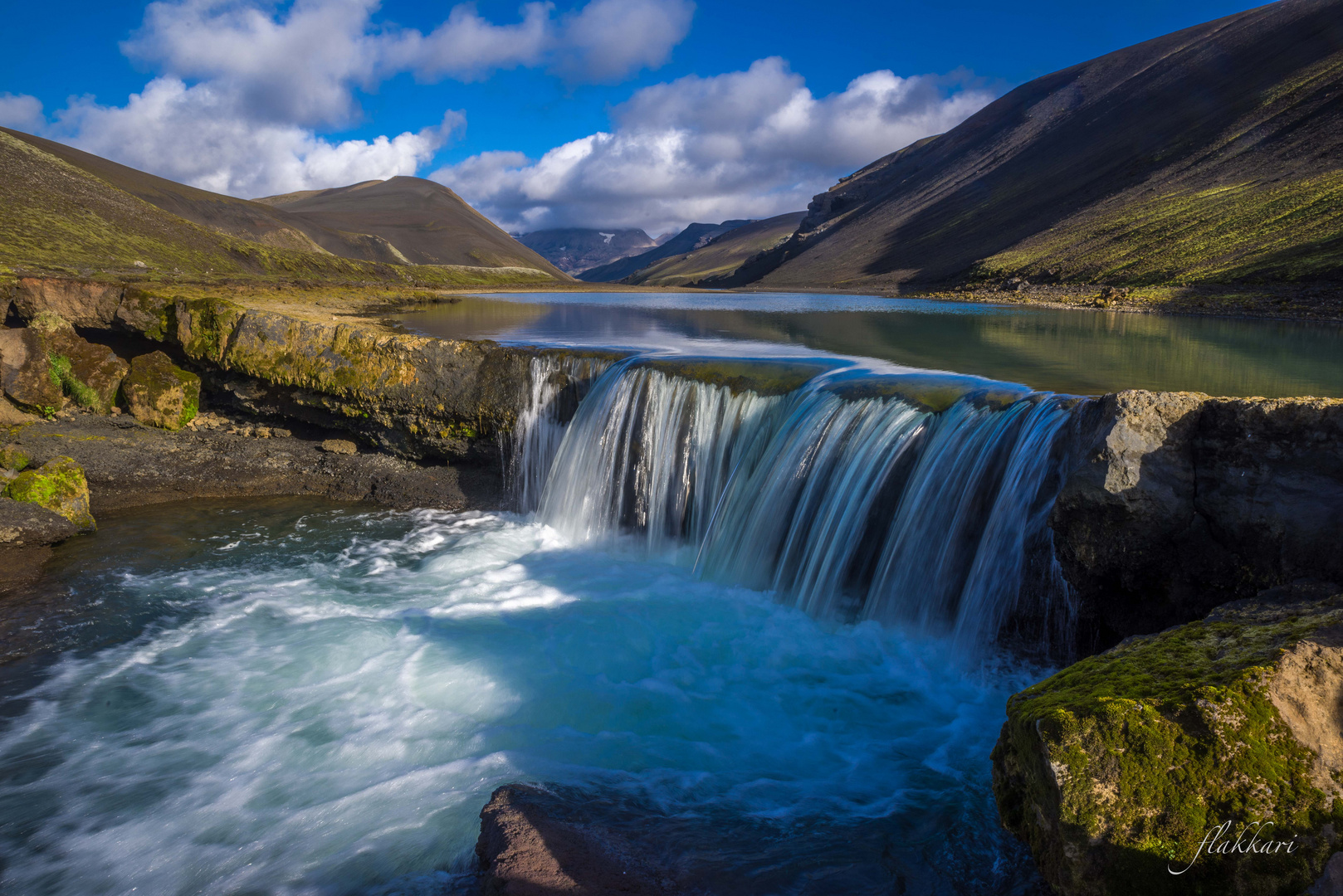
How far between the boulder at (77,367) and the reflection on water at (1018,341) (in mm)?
7207

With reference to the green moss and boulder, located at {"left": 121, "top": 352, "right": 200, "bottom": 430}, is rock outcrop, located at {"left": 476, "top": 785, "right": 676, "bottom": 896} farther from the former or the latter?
the green moss

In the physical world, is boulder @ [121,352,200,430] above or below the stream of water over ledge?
above

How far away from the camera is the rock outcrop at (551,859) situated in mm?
3783

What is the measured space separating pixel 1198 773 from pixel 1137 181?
10212cm

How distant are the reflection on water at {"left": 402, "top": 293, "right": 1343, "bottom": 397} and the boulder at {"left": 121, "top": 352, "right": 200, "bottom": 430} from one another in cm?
615

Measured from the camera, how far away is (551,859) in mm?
3971

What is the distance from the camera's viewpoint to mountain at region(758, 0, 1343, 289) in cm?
5047

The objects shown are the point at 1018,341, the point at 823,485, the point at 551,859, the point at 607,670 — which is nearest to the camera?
the point at 551,859

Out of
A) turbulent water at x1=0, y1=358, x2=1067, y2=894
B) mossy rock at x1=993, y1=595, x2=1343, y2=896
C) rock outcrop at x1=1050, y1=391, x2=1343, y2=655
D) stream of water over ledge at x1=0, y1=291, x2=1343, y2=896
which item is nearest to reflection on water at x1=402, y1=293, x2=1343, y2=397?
stream of water over ledge at x1=0, y1=291, x2=1343, y2=896

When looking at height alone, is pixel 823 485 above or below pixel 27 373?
below

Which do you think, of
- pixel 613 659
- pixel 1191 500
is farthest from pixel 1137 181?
pixel 613 659

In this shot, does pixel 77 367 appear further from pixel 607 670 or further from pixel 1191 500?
pixel 1191 500
